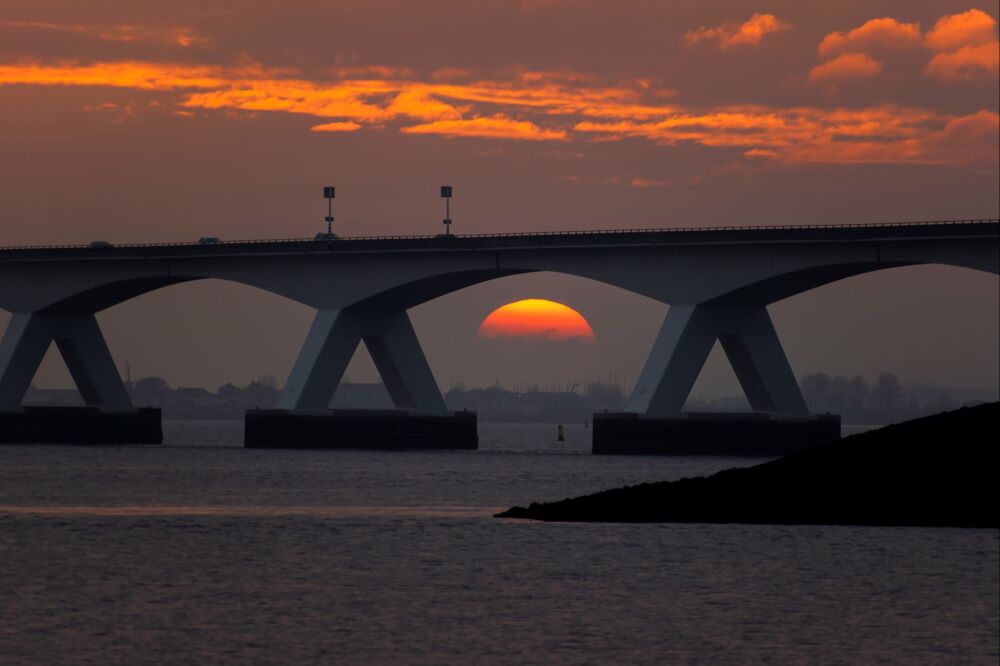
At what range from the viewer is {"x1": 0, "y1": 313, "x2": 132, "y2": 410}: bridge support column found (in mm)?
118812

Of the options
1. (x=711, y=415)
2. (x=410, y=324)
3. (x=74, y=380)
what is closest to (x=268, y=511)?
(x=711, y=415)

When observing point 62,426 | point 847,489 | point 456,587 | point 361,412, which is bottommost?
point 456,587

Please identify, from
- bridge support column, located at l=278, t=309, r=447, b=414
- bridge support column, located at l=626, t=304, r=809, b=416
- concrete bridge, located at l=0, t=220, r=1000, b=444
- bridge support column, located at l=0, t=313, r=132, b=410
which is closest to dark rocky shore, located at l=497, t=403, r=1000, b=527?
concrete bridge, located at l=0, t=220, r=1000, b=444

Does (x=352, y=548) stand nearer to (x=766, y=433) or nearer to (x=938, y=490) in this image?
(x=938, y=490)

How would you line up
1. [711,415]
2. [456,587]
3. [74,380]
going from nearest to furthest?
[456,587]
[711,415]
[74,380]

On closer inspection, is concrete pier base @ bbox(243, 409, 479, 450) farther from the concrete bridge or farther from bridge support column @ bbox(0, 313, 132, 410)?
bridge support column @ bbox(0, 313, 132, 410)

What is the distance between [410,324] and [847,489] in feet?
190

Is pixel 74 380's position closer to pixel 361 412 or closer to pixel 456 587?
pixel 361 412

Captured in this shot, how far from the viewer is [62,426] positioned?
121 meters

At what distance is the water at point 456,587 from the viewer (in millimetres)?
33531

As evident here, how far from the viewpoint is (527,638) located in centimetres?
3447

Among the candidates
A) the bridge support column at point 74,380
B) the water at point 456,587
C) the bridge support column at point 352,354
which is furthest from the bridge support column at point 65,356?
the water at point 456,587

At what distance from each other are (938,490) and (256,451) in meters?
Answer: 62.6

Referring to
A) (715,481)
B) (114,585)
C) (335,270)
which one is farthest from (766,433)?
(114,585)
